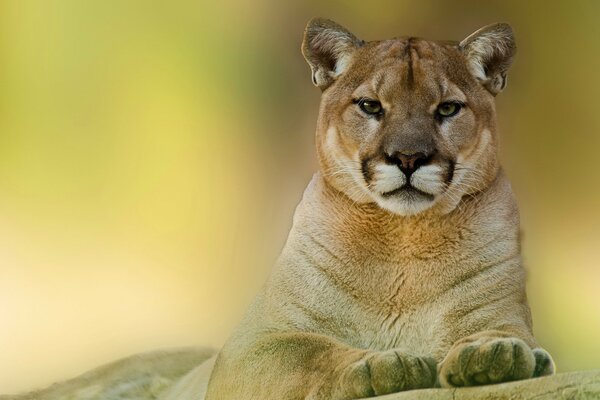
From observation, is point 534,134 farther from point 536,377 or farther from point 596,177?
point 536,377

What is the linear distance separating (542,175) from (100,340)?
152 centimetres

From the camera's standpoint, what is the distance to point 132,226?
3340mm

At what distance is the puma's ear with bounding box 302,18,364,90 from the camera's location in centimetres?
277

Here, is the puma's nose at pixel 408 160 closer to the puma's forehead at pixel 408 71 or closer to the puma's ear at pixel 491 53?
the puma's forehead at pixel 408 71

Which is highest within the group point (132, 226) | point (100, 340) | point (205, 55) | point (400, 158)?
point (205, 55)

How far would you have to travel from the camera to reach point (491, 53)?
8.96 ft

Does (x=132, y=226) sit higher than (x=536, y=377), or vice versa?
(x=132, y=226)

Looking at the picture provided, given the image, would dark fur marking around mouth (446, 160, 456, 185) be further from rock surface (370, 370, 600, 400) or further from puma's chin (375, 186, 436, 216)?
rock surface (370, 370, 600, 400)

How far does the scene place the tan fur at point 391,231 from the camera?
253cm

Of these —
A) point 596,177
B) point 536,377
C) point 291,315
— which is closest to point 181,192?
point 291,315

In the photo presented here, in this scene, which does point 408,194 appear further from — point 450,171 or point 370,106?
point 370,106

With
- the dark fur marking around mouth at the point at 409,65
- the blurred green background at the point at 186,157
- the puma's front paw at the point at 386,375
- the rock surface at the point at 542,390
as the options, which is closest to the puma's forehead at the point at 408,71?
the dark fur marking around mouth at the point at 409,65

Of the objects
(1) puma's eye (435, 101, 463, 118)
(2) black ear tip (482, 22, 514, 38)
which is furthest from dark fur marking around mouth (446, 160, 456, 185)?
(2) black ear tip (482, 22, 514, 38)

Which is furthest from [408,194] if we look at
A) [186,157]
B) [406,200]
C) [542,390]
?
[186,157]
